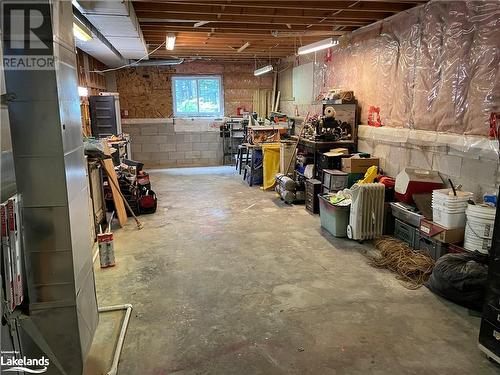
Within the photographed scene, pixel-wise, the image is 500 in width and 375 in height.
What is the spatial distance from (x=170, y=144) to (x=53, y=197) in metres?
7.86

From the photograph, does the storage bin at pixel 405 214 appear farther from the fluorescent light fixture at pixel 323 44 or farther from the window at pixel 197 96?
the window at pixel 197 96

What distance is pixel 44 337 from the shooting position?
2.03 meters

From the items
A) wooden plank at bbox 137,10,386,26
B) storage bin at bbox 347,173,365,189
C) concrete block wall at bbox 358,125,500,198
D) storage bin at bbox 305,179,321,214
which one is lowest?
storage bin at bbox 305,179,321,214

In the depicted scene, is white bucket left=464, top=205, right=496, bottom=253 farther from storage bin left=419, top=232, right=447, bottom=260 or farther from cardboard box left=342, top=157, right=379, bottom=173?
cardboard box left=342, top=157, right=379, bottom=173

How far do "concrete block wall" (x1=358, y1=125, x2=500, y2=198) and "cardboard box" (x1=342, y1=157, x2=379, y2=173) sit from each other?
7.6 inches

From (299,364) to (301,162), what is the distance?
4216 millimetres

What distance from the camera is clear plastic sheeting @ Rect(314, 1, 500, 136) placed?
3355mm

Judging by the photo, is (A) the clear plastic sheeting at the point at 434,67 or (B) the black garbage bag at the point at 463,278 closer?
(B) the black garbage bag at the point at 463,278

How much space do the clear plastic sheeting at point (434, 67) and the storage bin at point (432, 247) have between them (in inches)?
44.3

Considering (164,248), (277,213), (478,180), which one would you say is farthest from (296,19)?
(164,248)

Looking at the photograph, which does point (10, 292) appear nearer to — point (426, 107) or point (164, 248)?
point (164, 248)

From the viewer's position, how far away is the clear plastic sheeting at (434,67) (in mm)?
3355

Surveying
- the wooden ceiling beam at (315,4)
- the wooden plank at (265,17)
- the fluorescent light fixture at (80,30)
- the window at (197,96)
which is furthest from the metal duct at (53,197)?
the window at (197,96)

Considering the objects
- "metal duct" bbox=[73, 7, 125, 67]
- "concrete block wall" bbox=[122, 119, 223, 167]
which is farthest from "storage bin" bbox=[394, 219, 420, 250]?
"concrete block wall" bbox=[122, 119, 223, 167]
